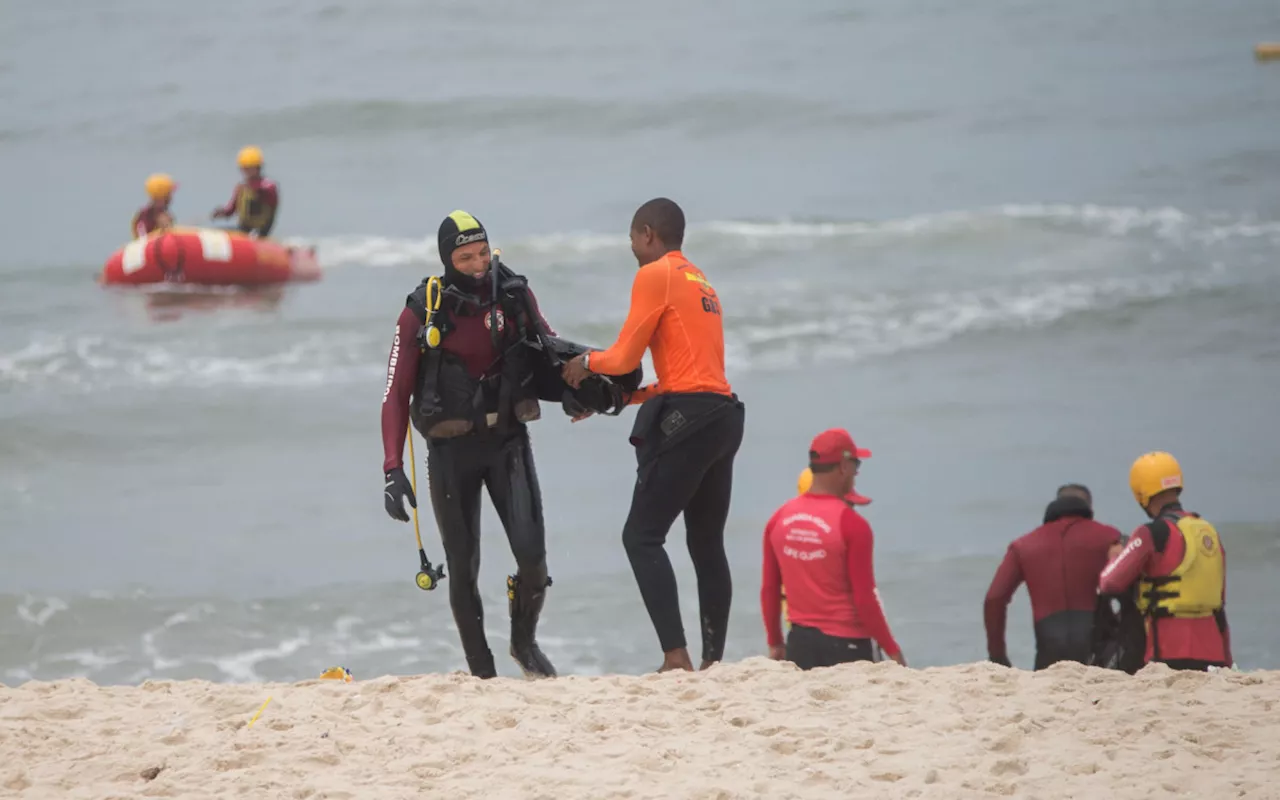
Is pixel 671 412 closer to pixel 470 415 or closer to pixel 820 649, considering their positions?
pixel 470 415

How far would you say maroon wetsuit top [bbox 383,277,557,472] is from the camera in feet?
21.4

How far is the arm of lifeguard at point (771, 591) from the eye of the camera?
24.0 feet

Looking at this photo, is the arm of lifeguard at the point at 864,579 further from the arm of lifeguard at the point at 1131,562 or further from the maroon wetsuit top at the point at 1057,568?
the arm of lifeguard at the point at 1131,562

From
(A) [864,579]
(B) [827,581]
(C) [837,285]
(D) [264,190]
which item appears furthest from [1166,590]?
(D) [264,190]

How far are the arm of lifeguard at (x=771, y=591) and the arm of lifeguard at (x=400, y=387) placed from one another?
5.59 feet

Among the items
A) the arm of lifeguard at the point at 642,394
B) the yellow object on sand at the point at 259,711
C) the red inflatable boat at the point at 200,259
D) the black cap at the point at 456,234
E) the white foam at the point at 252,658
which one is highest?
the red inflatable boat at the point at 200,259

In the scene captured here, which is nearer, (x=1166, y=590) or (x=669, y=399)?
(x=669, y=399)

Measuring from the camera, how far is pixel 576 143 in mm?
31219

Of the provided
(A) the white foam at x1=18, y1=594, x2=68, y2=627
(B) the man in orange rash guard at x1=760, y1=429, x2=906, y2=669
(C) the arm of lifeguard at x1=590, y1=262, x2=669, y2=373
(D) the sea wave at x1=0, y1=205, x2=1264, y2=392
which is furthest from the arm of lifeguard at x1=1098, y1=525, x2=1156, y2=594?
(D) the sea wave at x1=0, y1=205, x2=1264, y2=392

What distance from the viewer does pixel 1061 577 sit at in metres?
7.76

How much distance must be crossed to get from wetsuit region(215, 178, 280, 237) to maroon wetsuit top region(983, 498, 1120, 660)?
1457 centimetres

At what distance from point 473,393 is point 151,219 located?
51.4ft

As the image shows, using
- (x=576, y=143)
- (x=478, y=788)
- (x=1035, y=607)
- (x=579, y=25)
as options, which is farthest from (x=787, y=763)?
(x=579, y=25)

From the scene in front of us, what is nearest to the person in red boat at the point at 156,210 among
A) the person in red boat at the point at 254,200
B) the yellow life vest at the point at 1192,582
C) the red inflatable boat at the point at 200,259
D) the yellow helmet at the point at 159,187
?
the yellow helmet at the point at 159,187
